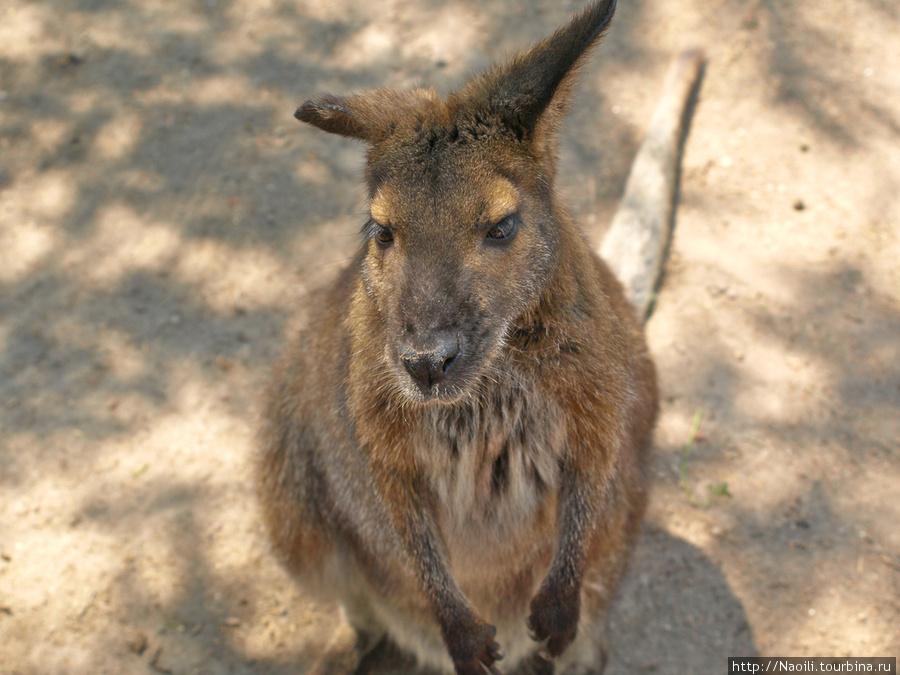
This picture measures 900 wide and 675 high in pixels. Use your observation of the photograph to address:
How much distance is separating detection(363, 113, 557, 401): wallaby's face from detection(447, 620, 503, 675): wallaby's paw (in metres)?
0.93

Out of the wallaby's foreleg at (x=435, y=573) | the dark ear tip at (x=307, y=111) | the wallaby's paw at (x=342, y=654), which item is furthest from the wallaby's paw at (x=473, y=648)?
the dark ear tip at (x=307, y=111)

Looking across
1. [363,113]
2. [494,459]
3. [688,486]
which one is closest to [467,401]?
[494,459]

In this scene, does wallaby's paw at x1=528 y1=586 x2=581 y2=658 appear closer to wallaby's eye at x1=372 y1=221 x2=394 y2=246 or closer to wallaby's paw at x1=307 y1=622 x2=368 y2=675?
wallaby's paw at x1=307 y1=622 x2=368 y2=675

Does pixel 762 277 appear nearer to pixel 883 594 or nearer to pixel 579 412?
pixel 883 594

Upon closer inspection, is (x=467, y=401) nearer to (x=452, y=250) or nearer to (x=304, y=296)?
(x=452, y=250)

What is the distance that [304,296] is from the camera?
166 inches

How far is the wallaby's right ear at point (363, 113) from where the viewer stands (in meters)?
2.15

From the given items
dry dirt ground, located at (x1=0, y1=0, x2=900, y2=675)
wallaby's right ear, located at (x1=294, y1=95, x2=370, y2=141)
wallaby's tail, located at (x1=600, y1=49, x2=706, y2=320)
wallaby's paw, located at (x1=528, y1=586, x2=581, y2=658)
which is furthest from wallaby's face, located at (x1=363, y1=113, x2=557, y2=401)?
wallaby's tail, located at (x1=600, y1=49, x2=706, y2=320)

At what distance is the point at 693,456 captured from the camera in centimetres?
365

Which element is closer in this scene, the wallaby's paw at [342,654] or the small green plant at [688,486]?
the wallaby's paw at [342,654]

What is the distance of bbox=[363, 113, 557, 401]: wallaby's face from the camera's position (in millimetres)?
1896

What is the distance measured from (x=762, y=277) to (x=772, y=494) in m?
1.24

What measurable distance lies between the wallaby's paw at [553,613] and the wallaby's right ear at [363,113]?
61.1 inches

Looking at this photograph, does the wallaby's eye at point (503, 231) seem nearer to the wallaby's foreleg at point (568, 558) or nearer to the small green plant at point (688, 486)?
the wallaby's foreleg at point (568, 558)
